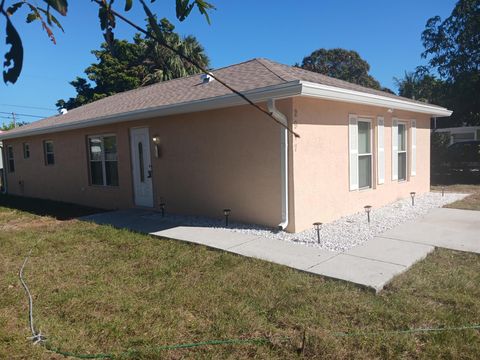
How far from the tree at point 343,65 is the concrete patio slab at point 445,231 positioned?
39777 millimetres

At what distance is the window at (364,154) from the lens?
852 cm

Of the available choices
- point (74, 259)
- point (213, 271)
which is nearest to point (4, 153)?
point (74, 259)

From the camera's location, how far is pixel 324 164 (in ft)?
24.4

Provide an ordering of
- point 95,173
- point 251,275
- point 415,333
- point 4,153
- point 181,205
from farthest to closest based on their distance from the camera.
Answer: point 4,153 → point 95,173 → point 181,205 → point 251,275 → point 415,333

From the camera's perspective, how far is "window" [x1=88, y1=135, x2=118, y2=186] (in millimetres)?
10609

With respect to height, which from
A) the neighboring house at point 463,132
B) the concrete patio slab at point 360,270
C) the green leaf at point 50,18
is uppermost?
the neighboring house at point 463,132

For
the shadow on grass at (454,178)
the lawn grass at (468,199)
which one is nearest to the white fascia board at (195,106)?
the lawn grass at (468,199)

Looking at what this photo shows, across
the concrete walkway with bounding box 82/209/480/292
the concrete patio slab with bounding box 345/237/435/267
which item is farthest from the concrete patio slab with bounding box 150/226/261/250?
the concrete patio slab with bounding box 345/237/435/267

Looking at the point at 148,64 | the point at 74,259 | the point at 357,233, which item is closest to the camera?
the point at 74,259

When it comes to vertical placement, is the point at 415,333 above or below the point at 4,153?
below

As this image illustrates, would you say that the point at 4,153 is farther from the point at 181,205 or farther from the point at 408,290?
the point at 408,290

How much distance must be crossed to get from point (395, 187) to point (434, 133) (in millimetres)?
12591

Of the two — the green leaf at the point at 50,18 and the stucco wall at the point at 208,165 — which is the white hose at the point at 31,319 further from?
the stucco wall at the point at 208,165

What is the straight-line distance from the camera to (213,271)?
5.06m
